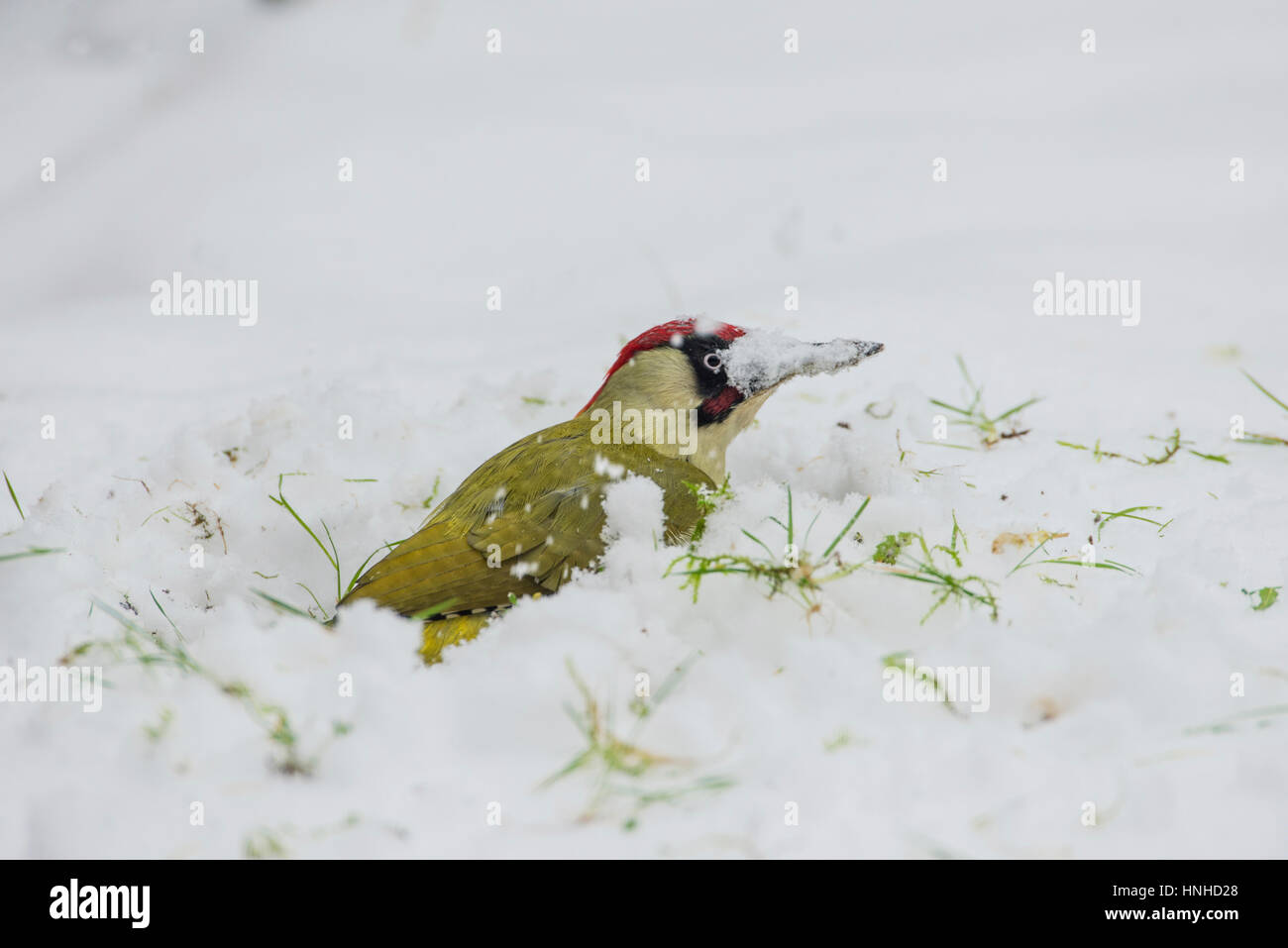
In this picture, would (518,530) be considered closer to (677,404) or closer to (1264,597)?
(677,404)

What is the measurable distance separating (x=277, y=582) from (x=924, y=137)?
4298mm

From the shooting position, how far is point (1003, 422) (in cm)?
350

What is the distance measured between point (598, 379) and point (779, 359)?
3.68ft

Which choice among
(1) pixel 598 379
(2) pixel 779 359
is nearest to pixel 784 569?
(2) pixel 779 359

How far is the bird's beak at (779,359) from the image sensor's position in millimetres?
2883

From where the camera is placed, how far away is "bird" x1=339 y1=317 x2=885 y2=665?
8.05 feet

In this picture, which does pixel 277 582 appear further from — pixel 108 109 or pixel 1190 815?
pixel 108 109

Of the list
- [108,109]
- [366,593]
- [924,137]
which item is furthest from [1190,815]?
[108,109]

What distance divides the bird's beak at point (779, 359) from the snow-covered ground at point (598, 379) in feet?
0.64

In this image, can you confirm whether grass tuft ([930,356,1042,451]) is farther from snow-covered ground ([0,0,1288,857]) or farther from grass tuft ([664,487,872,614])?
grass tuft ([664,487,872,614])

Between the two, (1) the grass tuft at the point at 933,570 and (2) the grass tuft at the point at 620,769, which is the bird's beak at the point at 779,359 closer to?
(1) the grass tuft at the point at 933,570

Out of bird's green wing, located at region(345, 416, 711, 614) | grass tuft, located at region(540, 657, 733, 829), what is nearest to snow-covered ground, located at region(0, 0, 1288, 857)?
grass tuft, located at region(540, 657, 733, 829)

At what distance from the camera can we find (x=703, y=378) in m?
3.02
